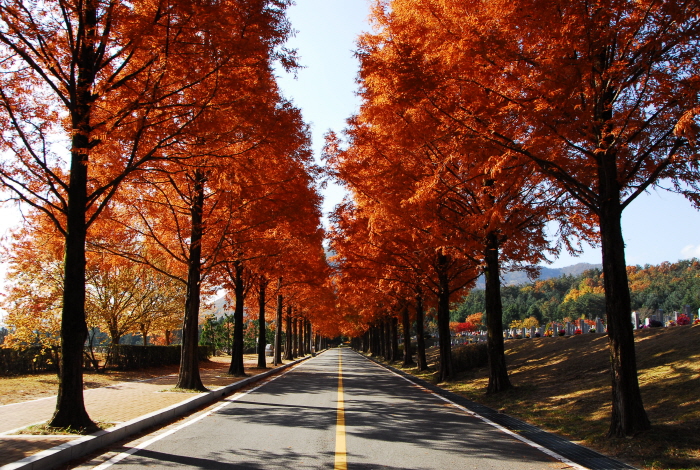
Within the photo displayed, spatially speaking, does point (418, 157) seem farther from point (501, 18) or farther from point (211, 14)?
point (211, 14)

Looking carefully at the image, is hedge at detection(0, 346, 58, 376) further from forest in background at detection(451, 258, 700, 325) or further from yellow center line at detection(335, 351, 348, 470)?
forest in background at detection(451, 258, 700, 325)

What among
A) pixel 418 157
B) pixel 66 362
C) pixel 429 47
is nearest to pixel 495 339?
pixel 418 157

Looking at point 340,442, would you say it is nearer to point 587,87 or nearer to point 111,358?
Answer: point 587,87

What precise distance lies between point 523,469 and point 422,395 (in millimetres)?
8348

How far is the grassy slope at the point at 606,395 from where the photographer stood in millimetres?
6320

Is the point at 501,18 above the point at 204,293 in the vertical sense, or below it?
above

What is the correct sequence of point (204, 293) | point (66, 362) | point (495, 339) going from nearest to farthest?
1. point (66, 362)
2. point (495, 339)
3. point (204, 293)

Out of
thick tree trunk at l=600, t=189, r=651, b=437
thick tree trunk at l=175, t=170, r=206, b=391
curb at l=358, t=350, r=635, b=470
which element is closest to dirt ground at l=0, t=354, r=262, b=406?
thick tree trunk at l=175, t=170, r=206, b=391

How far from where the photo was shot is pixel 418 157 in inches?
469

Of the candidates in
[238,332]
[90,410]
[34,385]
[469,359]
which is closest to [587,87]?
[90,410]

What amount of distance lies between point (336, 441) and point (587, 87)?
6.56 meters

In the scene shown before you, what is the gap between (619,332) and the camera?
286 inches

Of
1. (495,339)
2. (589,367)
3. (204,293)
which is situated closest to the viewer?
(495,339)

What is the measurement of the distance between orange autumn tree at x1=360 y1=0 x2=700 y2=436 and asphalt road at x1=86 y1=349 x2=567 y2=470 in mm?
2204
